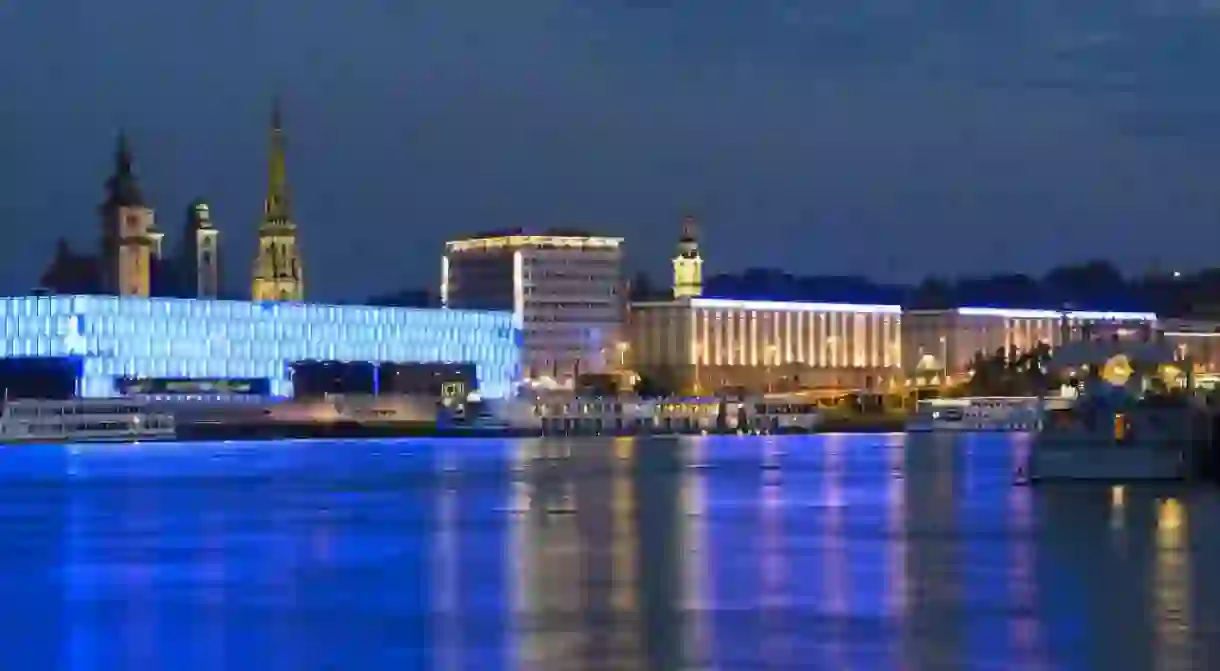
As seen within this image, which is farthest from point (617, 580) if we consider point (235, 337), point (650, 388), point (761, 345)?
point (761, 345)

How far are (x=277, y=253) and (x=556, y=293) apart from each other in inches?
1025

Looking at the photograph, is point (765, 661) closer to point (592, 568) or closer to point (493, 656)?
point (493, 656)

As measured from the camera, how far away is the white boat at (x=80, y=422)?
117500mm

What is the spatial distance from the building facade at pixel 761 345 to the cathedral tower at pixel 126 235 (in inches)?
1598

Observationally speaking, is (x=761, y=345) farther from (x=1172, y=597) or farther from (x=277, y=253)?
(x=1172, y=597)

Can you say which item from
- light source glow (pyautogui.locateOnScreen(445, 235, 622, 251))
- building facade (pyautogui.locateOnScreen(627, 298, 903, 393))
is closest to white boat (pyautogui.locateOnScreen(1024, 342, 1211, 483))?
building facade (pyautogui.locateOnScreen(627, 298, 903, 393))

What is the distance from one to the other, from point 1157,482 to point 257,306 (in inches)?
4213

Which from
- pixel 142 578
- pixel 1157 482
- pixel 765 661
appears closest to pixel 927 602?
pixel 765 661

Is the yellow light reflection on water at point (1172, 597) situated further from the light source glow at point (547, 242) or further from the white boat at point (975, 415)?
the light source glow at point (547, 242)

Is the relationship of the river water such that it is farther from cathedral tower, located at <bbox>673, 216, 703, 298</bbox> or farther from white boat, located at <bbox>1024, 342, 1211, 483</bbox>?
cathedral tower, located at <bbox>673, 216, 703, 298</bbox>

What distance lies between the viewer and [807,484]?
45875mm

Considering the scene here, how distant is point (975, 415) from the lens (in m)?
152

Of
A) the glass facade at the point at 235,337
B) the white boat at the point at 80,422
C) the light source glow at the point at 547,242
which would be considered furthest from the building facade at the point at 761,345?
the white boat at the point at 80,422

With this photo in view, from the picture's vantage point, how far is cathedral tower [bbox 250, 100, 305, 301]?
168375 millimetres
